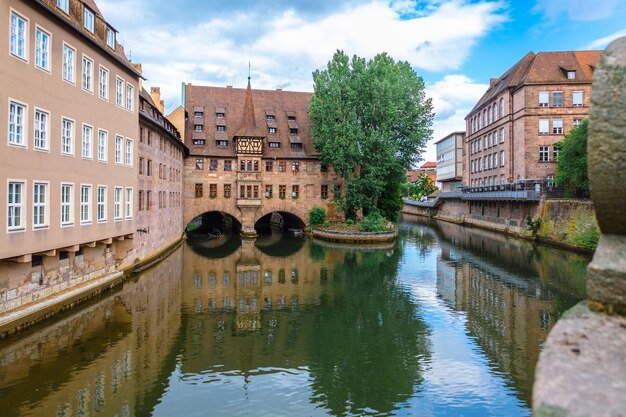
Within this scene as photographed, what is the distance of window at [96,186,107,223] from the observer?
60.1 feet

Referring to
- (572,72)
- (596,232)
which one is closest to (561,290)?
(596,232)

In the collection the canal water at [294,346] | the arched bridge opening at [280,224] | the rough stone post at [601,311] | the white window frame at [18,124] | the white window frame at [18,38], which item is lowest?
the canal water at [294,346]

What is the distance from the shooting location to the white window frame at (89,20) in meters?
17.6

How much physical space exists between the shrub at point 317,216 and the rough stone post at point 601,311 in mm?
41633

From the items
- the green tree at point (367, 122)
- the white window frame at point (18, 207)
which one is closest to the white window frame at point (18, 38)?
the white window frame at point (18, 207)

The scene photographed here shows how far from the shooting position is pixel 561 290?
20.1 m

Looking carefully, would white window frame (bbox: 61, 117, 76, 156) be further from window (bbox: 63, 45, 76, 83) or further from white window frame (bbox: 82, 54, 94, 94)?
white window frame (bbox: 82, 54, 94, 94)

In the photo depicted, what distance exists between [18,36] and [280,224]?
43.3m

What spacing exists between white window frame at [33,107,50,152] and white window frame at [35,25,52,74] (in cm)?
131

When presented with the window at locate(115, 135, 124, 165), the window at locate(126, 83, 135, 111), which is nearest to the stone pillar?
the window at locate(115, 135, 124, 165)

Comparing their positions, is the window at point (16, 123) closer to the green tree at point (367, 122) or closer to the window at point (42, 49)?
the window at point (42, 49)

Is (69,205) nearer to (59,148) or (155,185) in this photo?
(59,148)

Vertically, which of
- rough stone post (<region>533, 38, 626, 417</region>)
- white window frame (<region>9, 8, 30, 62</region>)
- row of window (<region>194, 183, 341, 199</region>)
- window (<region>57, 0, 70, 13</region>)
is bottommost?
rough stone post (<region>533, 38, 626, 417</region>)

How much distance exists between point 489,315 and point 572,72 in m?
38.2
